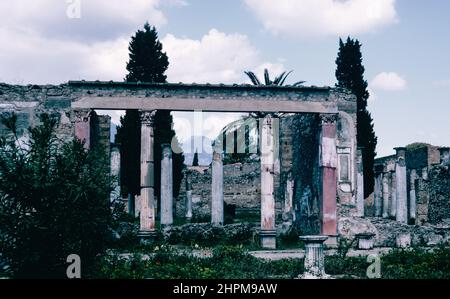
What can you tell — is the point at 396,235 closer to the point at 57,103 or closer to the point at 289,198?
the point at 289,198

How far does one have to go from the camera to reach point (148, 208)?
17.7 m

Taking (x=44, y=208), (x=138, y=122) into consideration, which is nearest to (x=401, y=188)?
(x=138, y=122)

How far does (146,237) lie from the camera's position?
57.2 feet

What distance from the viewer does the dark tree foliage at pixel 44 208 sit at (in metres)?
8.62

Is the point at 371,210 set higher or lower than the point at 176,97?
lower

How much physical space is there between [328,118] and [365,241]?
13.6 ft

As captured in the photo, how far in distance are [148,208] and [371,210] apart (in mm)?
18576

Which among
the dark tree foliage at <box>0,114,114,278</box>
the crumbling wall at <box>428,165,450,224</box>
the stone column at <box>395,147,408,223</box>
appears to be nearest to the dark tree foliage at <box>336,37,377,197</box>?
the crumbling wall at <box>428,165,450,224</box>

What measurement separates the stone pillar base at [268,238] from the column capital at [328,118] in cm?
395

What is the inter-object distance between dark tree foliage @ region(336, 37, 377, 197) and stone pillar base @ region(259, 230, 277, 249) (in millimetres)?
11326

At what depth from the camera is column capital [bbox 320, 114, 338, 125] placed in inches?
727
